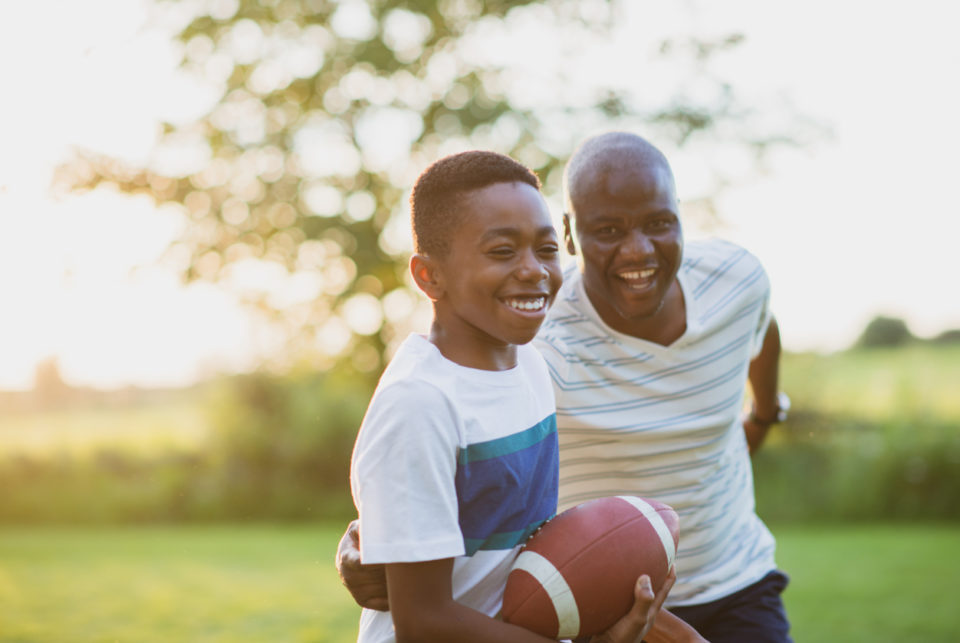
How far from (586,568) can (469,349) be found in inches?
22.7

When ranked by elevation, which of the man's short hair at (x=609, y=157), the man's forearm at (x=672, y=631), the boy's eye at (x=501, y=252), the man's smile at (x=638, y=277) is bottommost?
the man's forearm at (x=672, y=631)

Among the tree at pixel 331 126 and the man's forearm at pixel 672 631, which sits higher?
the tree at pixel 331 126

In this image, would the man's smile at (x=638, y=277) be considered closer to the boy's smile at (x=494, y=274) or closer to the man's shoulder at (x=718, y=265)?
the man's shoulder at (x=718, y=265)

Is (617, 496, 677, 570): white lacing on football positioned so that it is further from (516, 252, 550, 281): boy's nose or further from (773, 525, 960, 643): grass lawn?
(773, 525, 960, 643): grass lawn

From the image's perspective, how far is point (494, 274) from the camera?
2217mm

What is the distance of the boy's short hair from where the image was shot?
7.47 feet

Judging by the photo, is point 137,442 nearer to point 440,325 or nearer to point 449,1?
point 449,1

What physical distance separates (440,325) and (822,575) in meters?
8.10

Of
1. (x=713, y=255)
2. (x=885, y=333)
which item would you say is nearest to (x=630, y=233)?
(x=713, y=255)

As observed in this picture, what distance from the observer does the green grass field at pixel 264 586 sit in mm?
7715

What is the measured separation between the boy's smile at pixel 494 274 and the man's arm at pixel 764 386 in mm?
2063

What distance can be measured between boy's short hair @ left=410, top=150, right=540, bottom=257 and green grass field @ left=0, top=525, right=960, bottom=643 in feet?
19.1

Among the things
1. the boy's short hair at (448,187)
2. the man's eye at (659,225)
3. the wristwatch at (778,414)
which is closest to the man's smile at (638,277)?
the man's eye at (659,225)

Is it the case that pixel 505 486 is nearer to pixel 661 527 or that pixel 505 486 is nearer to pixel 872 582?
pixel 661 527
